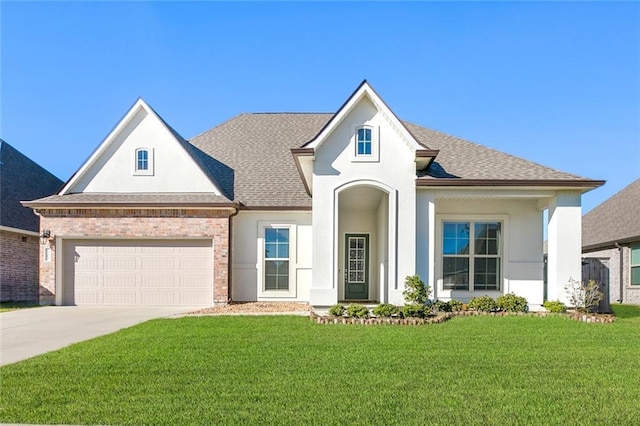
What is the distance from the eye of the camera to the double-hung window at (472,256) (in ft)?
46.4

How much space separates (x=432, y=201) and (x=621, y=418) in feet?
28.4

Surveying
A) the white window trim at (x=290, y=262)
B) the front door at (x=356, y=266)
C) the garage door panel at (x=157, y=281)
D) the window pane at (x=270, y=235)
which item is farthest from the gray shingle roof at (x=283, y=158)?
the garage door panel at (x=157, y=281)

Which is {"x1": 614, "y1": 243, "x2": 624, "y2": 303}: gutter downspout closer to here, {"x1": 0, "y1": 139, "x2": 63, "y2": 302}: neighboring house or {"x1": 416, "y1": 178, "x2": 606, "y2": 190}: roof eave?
{"x1": 416, "y1": 178, "x2": 606, "y2": 190}: roof eave

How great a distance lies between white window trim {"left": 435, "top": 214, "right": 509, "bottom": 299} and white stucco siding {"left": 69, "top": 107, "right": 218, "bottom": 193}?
7758 millimetres

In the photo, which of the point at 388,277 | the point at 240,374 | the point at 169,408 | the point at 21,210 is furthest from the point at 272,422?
the point at 21,210

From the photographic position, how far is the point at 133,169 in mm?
15336

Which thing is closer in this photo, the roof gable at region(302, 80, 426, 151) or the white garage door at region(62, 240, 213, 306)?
the roof gable at region(302, 80, 426, 151)

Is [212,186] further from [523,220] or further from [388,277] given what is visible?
[523,220]

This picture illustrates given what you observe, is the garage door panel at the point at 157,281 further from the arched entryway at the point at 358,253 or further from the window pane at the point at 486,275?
the window pane at the point at 486,275

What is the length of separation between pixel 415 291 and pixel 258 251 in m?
6.02

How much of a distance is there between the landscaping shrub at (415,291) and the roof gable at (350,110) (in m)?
3.71

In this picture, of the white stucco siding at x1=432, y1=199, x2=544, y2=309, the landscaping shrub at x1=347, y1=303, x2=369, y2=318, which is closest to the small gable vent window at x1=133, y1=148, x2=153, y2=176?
the landscaping shrub at x1=347, y1=303, x2=369, y2=318

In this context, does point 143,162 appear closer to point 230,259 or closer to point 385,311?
point 230,259

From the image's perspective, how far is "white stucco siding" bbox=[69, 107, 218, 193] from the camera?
601 inches
